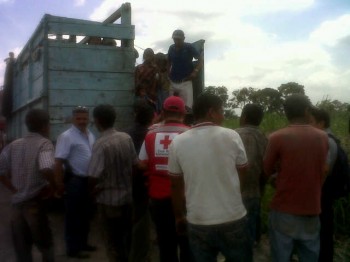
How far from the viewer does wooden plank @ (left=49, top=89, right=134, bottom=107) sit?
5.28m

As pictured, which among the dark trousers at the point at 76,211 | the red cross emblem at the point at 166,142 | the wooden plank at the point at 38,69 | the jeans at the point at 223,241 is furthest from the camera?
the wooden plank at the point at 38,69

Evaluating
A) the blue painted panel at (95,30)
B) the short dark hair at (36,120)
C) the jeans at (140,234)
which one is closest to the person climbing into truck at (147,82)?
the blue painted panel at (95,30)

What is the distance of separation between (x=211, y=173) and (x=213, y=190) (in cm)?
10

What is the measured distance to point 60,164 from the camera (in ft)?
15.0

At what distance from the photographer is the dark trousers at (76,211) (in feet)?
15.7

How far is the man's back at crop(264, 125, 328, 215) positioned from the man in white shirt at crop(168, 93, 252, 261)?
1.38 feet

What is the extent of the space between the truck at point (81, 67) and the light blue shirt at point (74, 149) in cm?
71

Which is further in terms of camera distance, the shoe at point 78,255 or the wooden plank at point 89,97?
the wooden plank at point 89,97

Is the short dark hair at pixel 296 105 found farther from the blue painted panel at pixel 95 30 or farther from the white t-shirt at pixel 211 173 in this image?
the blue painted panel at pixel 95 30

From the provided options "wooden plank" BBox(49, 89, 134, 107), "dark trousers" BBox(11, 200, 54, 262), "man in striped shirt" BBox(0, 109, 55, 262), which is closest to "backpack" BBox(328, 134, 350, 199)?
"man in striped shirt" BBox(0, 109, 55, 262)

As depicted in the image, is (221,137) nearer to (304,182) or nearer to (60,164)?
(304,182)

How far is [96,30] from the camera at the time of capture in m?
5.57

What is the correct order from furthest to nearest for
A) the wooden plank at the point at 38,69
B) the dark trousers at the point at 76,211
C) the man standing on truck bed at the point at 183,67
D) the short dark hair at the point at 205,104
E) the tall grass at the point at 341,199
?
the man standing on truck bed at the point at 183,67
the wooden plank at the point at 38,69
the tall grass at the point at 341,199
the dark trousers at the point at 76,211
the short dark hair at the point at 205,104

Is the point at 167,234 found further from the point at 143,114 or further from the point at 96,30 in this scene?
the point at 96,30
